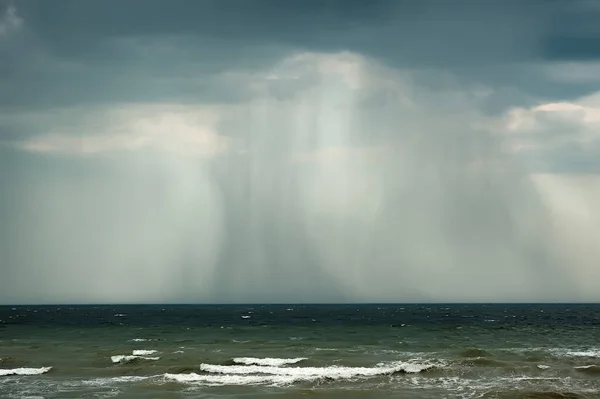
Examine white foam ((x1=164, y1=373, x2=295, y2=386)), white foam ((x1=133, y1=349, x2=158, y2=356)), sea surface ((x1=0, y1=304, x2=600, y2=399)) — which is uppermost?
white foam ((x1=133, y1=349, x2=158, y2=356))

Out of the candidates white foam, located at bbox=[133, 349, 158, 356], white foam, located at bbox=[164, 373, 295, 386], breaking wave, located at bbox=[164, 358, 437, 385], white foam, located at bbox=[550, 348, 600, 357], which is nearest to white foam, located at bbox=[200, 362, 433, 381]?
breaking wave, located at bbox=[164, 358, 437, 385]

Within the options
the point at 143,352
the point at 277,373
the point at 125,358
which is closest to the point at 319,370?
the point at 277,373

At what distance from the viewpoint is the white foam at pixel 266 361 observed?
39.1m

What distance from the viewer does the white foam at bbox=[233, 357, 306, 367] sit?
3912 cm

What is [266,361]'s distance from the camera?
39.8 meters

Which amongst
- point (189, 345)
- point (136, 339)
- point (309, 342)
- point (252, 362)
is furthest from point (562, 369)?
point (136, 339)

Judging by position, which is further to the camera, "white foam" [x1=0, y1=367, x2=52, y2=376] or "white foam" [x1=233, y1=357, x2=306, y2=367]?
"white foam" [x1=233, y1=357, x2=306, y2=367]

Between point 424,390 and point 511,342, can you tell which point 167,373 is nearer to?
point 424,390

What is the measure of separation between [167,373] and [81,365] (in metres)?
7.63

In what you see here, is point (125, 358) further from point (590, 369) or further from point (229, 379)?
point (590, 369)

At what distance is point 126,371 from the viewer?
35.9m

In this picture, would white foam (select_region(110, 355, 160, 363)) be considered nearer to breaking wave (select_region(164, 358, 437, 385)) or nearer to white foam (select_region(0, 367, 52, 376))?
white foam (select_region(0, 367, 52, 376))

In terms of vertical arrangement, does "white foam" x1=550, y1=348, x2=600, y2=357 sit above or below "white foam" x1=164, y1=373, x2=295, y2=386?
above

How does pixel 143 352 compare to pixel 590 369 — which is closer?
pixel 590 369
